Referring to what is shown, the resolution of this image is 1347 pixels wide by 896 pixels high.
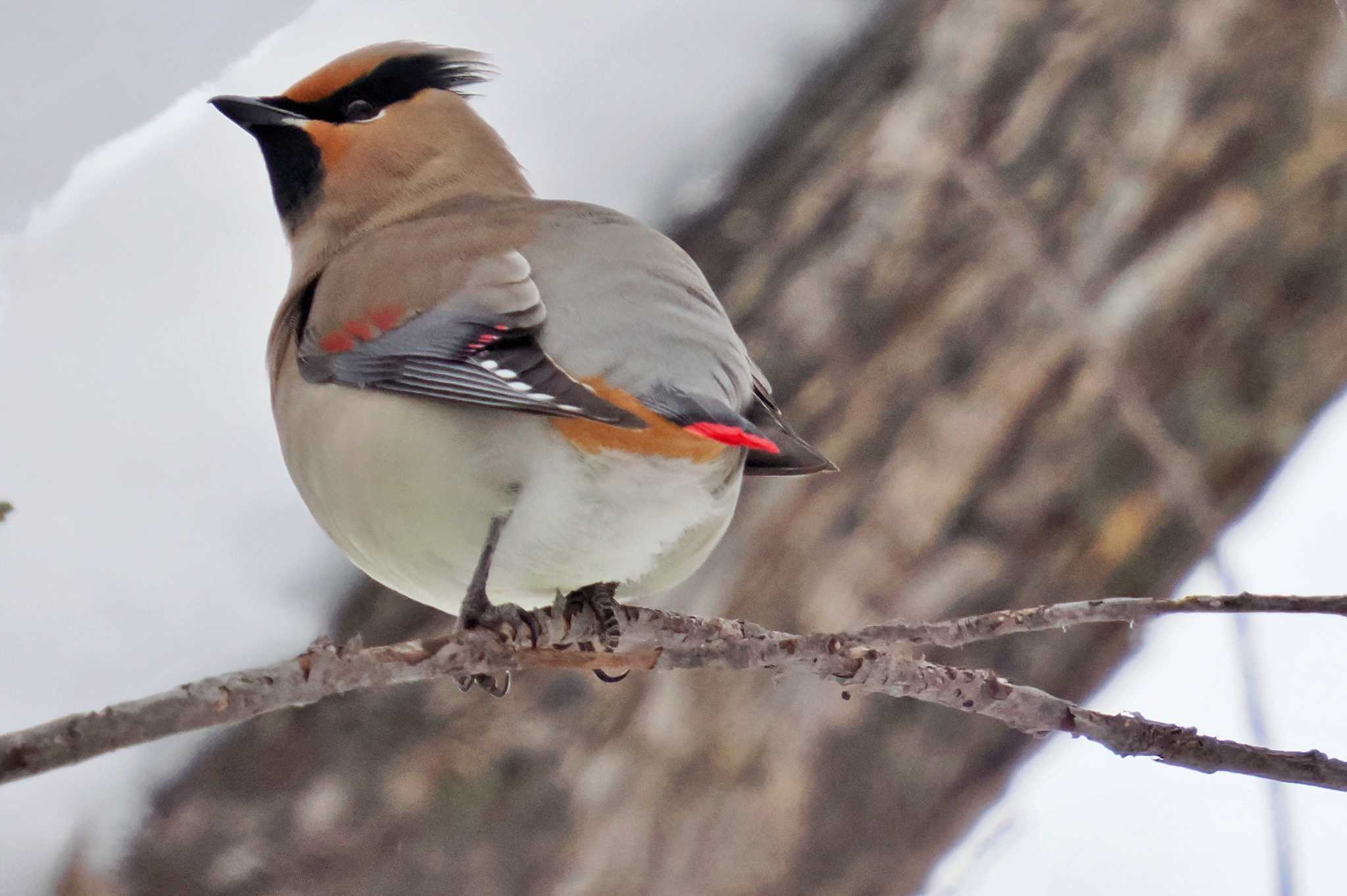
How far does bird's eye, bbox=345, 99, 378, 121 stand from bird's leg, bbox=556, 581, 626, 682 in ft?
2.71

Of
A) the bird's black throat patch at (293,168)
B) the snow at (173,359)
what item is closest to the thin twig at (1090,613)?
the bird's black throat patch at (293,168)

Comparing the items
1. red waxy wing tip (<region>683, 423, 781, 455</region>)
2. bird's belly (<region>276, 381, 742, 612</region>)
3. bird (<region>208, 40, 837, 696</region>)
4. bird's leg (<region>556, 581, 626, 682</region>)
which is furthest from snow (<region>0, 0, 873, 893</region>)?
red waxy wing tip (<region>683, 423, 781, 455</region>)

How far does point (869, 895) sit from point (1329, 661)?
0.98 m

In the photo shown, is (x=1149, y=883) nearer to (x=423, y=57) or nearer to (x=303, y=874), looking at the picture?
(x=303, y=874)

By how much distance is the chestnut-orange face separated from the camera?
78.7 inches

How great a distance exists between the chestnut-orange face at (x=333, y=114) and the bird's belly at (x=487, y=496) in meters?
0.50

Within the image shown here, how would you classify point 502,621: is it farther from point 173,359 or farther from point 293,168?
point 173,359

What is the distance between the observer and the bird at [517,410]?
1515 mm

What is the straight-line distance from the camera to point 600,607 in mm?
1751

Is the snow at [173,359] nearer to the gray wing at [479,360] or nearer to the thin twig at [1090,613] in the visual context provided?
the gray wing at [479,360]

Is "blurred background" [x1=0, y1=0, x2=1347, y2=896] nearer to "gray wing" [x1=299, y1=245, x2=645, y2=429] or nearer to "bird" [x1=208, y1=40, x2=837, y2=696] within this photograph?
"bird" [x1=208, y1=40, x2=837, y2=696]

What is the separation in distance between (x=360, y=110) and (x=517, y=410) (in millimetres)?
810

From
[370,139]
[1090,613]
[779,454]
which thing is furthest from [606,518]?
[370,139]

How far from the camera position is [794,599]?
2.62m
